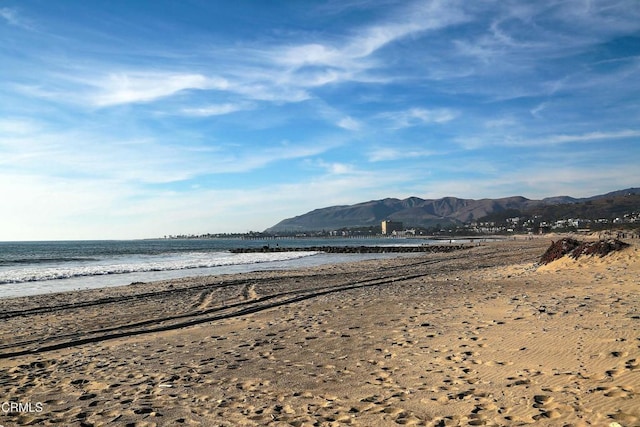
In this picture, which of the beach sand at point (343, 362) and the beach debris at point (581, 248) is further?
the beach debris at point (581, 248)

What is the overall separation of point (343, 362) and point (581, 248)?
1776 centimetres

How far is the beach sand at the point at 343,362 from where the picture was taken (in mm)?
5047

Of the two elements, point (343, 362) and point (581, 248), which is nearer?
point (343, 362)

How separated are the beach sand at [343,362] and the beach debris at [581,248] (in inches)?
242

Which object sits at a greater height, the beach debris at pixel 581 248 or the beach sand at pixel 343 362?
the beach debris at pixel 581 248

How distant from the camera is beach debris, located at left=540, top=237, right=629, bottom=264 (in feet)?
63.0

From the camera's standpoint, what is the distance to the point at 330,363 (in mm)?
7090

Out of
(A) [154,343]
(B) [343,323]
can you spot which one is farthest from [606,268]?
(A) [154,343]

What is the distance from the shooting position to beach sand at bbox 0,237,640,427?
5.05 m

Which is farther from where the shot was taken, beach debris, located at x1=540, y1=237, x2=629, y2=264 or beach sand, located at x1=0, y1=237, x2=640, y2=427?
beach debris, located at x1=540, y1=237, x2=629, y2=264

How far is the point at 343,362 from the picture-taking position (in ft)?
23.3

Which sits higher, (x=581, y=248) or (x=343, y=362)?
(x=581, y=248)

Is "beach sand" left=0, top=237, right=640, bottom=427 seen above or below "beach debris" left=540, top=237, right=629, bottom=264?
below

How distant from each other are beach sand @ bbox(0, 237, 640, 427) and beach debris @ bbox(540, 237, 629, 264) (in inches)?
242
